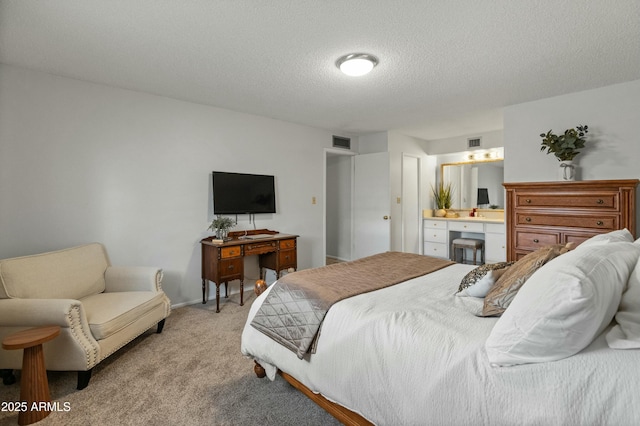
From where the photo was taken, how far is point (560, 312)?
983 millimetres

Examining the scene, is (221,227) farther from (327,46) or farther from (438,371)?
(438,371)

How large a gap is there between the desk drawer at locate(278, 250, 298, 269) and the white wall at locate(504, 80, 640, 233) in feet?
9.53

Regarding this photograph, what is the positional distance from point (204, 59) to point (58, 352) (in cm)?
238

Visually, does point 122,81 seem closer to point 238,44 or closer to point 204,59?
point 204,59

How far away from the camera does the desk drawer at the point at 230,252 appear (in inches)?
134

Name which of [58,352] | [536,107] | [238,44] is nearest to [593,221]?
[536,107]

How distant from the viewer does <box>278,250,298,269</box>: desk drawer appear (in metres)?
3.97

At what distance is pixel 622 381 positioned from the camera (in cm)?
91

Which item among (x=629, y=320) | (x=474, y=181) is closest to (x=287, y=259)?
(x=629, y=320)

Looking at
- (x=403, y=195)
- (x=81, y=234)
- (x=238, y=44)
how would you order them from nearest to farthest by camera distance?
(x=238, y=44) → (x=81, y=234) → (x=403, y=195)

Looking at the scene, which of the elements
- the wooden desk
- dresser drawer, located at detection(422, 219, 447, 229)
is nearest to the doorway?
dresser drawer, located at detection(422, 219, 447, 229)

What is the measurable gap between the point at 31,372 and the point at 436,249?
220 inches

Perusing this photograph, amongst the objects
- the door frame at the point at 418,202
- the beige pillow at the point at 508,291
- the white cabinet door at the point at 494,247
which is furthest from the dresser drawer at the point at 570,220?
the beige pillow at the point at 508,291

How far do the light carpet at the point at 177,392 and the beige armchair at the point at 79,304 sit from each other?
0.16 meters
